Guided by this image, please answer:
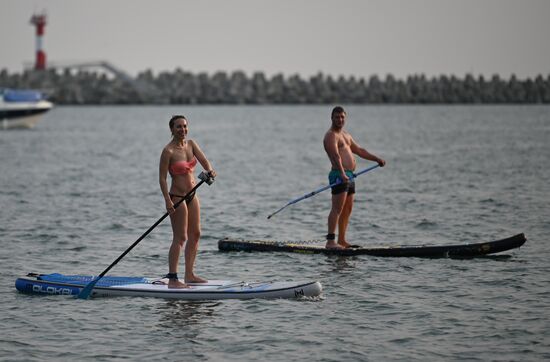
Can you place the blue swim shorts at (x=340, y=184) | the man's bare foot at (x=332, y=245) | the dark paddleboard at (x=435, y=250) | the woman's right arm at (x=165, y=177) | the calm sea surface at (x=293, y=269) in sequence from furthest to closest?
the man's bare foot at (x=332, y=245), the dark paddleboard at (x=435, y=250), the blue swim shorts at (x=340, y=184), the woman's right arm at (x=165, y=177), the calm sea surface at (x=293, y=269)

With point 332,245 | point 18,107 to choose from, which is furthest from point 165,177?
point 18,107

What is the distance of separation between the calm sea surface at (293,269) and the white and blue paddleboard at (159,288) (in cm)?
12

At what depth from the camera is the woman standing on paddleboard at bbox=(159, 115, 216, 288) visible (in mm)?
13602

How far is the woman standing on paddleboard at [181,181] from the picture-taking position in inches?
535

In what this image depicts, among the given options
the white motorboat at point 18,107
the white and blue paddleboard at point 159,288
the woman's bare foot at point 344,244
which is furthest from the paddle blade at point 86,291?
the white motorboat at point 18,107

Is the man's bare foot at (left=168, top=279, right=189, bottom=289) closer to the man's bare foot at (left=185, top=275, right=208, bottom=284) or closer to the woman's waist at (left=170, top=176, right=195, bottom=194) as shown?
the man's bare foot at (left=185, top=275, right=208, bottom=284)

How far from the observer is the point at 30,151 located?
5584cm

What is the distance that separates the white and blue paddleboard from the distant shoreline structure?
146593 mm

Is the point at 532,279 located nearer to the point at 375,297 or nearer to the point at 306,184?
the point at 375,297

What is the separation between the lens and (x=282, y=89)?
172 meters

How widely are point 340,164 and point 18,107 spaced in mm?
65520

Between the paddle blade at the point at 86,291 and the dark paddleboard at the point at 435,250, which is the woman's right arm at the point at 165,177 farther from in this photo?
the dark paddleboard at the point at 435,250

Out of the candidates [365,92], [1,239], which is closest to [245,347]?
[1,239]

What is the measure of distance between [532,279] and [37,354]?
7.46 meters
